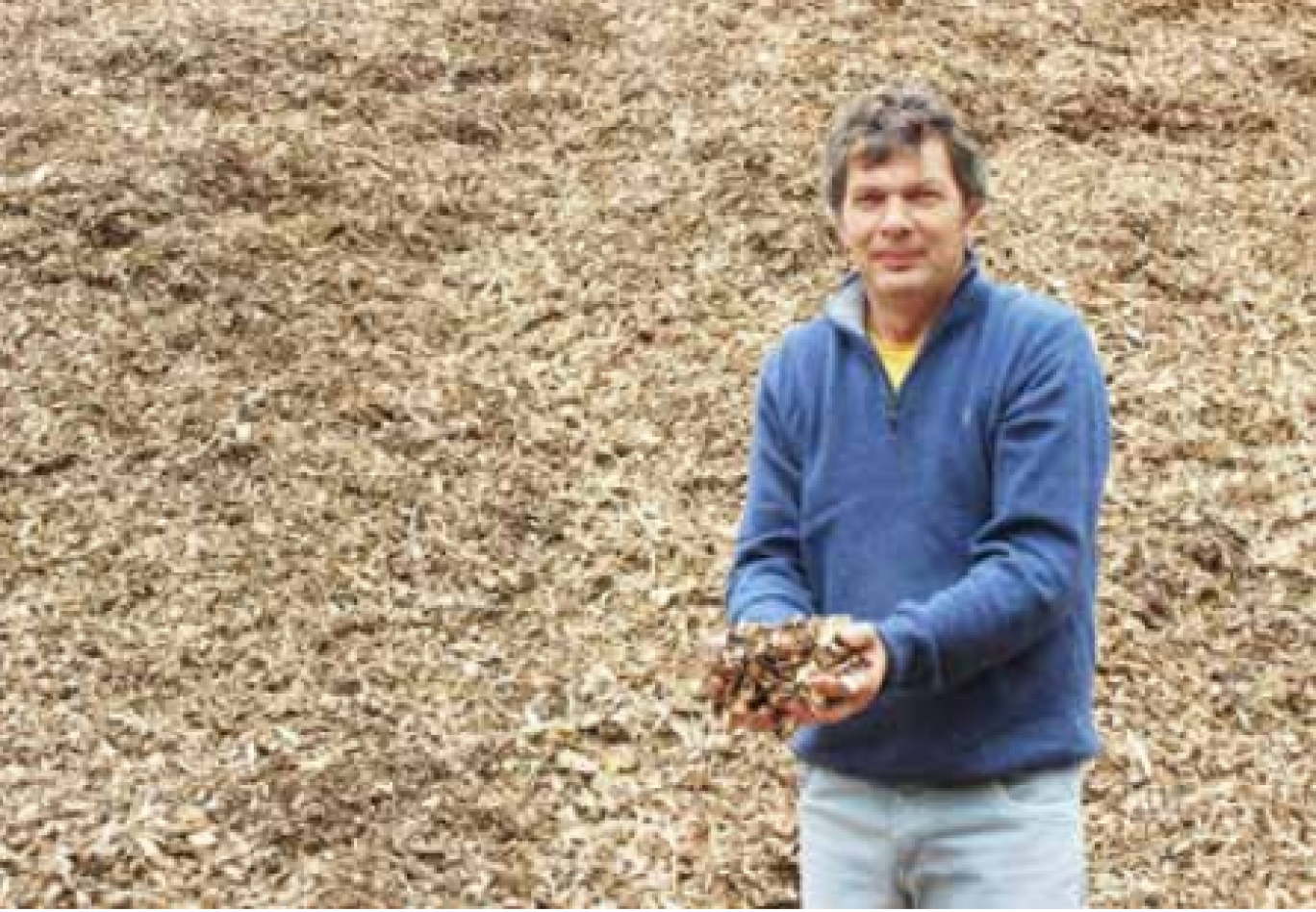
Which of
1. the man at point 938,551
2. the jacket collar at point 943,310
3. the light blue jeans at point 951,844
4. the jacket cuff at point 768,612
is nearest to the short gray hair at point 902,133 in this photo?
the man at point 938,551

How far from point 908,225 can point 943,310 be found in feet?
0.40

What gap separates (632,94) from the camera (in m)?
7.05

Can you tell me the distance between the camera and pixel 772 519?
240cm

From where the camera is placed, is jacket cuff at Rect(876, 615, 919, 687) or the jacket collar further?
the jacket collar

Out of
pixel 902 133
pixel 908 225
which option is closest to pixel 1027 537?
pixel 908 225

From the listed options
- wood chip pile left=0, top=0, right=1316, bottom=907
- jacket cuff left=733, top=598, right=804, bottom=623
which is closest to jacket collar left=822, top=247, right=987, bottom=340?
jacket cuff left=733, top=598, right=804, bottom=623

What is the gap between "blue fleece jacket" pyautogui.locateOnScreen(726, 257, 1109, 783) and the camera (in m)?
2.15

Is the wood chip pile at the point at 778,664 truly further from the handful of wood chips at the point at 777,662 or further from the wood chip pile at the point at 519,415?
the wood chip pile at the point at 519,415

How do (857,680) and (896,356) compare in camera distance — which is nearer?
(857,680)

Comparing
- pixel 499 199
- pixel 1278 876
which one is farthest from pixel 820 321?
pixel 499 199

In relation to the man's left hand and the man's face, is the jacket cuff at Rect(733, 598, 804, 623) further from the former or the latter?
the man's face

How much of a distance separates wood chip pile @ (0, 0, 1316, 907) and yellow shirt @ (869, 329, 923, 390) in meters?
1.88

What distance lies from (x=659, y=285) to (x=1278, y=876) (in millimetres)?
2893

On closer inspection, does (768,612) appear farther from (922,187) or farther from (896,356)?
(922,187)
